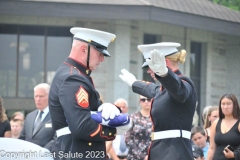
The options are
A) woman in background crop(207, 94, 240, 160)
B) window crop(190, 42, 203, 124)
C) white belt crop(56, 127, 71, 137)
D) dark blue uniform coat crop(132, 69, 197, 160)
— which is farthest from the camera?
window crop(190, 42, 203, 124)

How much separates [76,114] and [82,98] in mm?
146

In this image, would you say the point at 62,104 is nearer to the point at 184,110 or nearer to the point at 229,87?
the point at 184,110

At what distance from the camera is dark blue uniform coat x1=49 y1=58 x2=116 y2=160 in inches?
207

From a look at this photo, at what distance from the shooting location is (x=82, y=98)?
209 inches

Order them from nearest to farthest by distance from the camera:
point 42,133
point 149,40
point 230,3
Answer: point 42,133
point 149,40
point 230,3

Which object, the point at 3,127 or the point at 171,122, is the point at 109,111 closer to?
the point at 171,122

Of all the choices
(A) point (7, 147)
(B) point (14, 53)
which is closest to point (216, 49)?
(B) point (14, 53)

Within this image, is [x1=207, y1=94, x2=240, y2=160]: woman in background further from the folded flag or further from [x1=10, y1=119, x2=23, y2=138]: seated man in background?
the folded flag

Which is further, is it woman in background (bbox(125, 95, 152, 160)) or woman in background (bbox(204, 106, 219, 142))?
woman in background (bbox(204, 106, 219, 142))

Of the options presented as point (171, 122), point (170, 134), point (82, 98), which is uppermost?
point (82, 98)

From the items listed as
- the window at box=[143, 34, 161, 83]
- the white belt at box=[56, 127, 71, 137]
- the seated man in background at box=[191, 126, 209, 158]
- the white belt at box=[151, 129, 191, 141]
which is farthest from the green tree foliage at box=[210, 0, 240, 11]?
the white belt at box=[56, 127, 71, 137]

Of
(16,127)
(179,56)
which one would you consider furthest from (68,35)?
(179,56)

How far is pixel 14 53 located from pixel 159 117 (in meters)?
9.78

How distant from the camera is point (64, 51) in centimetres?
1553
